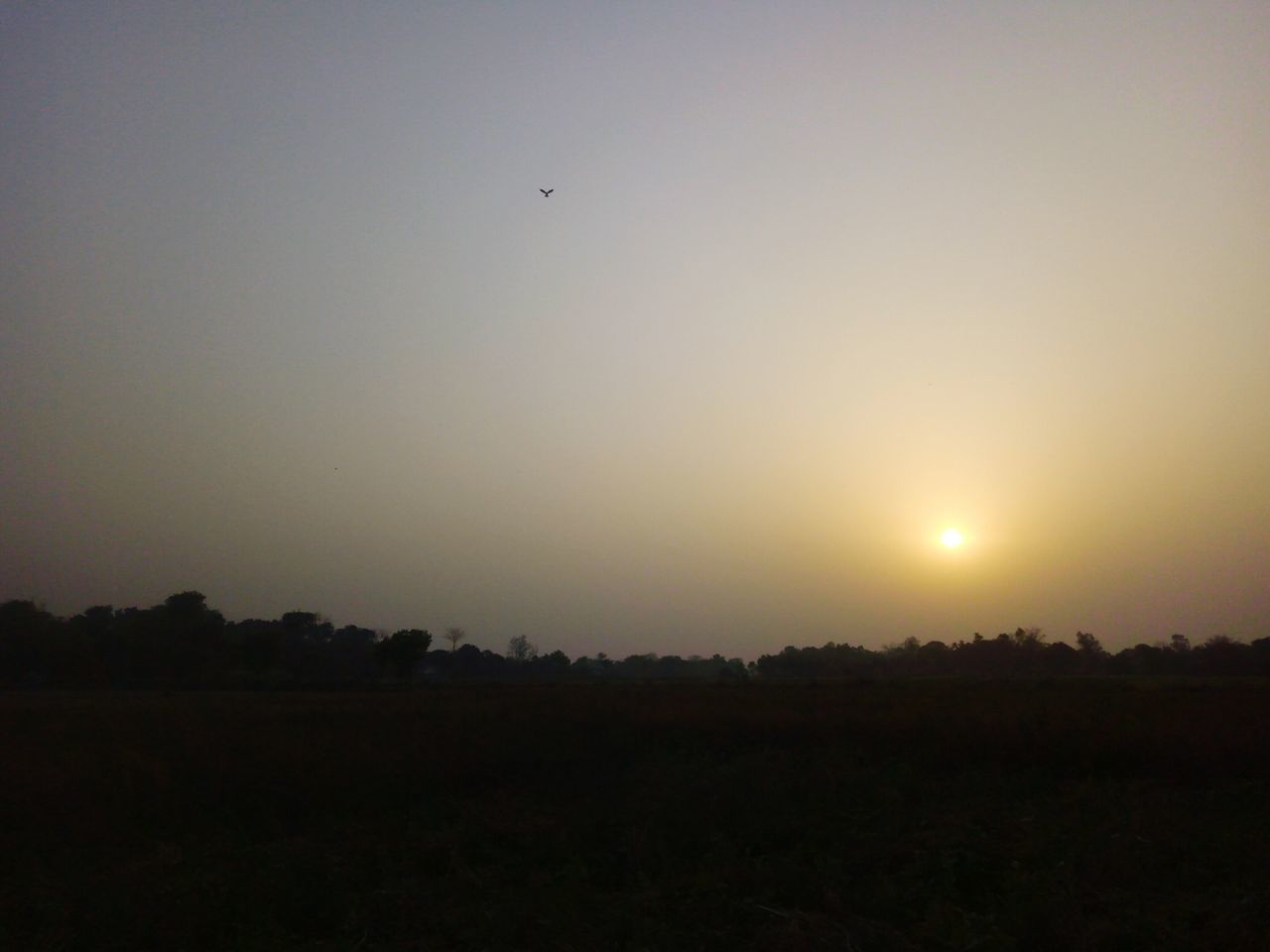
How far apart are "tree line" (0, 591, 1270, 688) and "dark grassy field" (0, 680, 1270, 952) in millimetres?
46697

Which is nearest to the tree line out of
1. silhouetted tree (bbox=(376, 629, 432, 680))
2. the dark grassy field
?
silhouetted tree (bbox=(376, 629, 432, 680))

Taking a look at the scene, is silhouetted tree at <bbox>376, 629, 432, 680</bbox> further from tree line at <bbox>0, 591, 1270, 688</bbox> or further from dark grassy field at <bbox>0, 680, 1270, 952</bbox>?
dark grassy field at <bbox>0, 680, 1270, 952</bbox>

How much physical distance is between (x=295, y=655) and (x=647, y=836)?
73.3m

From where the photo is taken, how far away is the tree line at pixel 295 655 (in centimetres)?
6069

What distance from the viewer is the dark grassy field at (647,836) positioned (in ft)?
26.6

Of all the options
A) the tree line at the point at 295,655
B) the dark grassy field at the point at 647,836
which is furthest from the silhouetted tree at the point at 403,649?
the dark grassy field at the point at 647,836

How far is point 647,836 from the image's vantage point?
35.5 ft

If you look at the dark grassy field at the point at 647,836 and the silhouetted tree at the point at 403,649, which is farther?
the silhouetted tree at the point at 403,649

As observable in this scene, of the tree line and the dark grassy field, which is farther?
the tree line

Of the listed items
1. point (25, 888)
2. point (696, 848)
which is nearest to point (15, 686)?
point (25, 888)

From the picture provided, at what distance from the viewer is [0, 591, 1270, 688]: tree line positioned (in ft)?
199

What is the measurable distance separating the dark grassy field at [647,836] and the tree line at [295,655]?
1838 inches

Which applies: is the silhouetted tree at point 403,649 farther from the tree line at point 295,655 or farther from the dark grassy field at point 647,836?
the dark grassy field at point 647,836

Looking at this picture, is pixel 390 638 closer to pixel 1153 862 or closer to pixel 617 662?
pixel 1153 862
